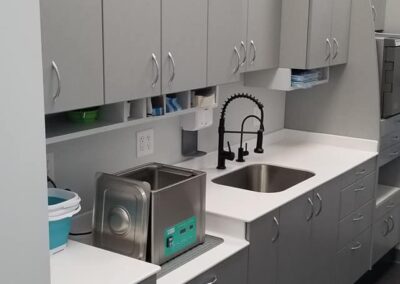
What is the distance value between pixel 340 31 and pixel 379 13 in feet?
2.51

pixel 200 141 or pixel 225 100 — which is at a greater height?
pixel 225 100

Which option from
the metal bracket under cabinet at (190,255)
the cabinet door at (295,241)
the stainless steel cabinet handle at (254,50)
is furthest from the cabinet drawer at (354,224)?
the metal bracket under cabinet at (190,255)

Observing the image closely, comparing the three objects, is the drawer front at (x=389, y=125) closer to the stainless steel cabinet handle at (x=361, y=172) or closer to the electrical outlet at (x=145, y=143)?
the stainless steel cabinet handle at (x=361, y=172)

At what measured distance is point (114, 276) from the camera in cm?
179

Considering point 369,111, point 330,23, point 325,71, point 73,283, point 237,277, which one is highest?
point 330,23

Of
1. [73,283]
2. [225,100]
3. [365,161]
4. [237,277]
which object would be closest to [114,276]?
[73,283]

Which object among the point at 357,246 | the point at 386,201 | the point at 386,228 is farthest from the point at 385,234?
the point at 357,246

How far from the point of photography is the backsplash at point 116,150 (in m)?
2.34

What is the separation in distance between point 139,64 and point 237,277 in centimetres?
92

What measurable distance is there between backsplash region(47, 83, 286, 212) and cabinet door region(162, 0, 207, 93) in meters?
0.45

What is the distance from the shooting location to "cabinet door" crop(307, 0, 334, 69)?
10.4ft

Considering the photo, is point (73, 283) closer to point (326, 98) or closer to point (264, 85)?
point (264, 85)

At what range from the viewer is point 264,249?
8.16 ft

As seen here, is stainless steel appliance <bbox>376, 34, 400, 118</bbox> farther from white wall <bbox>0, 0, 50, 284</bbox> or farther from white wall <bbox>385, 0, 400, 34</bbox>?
white wall <bbox>0, 0, 50, 284</bbox>
